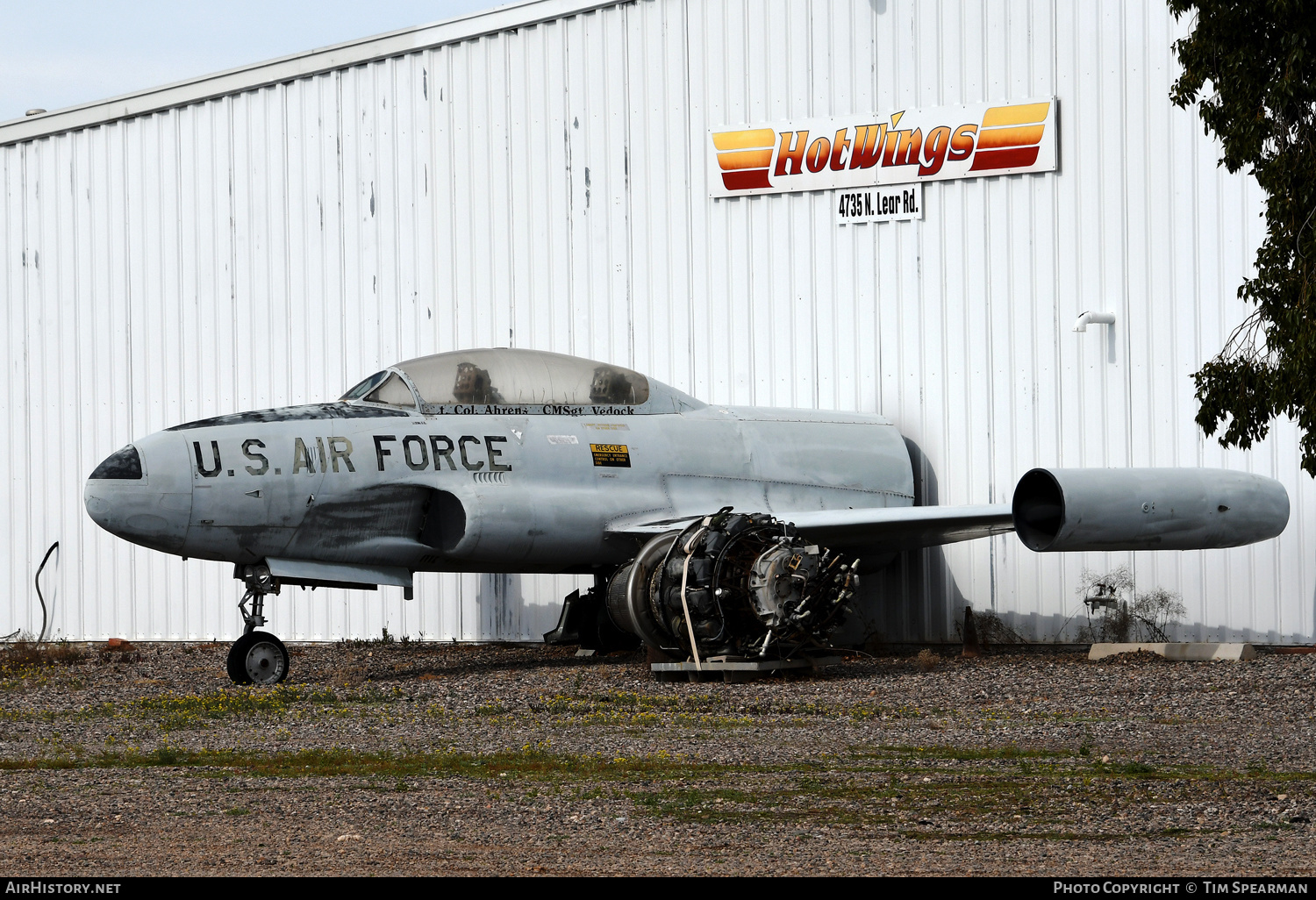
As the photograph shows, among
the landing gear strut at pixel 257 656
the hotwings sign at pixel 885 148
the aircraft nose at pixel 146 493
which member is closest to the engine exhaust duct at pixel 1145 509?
the hotwings sign at pixel 885 148

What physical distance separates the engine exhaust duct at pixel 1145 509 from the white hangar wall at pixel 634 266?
2.05 metres

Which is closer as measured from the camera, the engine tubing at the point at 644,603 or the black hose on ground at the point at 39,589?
the engine tubing at the point at 644,603

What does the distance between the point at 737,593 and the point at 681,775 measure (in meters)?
4.39

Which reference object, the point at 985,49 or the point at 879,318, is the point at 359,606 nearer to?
the point at 879,318

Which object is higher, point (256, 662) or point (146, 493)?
point (146, 493)

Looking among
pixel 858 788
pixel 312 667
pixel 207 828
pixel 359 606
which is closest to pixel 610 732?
pixel 858 788

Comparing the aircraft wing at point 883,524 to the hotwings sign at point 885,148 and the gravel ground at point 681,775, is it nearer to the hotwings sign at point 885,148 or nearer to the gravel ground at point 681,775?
the gravel ground at point 681,775

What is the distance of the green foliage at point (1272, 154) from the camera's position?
397 inches

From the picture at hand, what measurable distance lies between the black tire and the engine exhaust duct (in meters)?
5.71

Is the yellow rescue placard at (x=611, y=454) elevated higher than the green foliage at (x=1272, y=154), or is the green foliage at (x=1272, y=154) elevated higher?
the green foliage at (x=1272, y=154)

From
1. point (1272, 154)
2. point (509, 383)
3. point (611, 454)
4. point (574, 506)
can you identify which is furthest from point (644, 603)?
point (1272, 154)

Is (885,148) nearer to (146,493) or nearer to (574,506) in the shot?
(574,506)

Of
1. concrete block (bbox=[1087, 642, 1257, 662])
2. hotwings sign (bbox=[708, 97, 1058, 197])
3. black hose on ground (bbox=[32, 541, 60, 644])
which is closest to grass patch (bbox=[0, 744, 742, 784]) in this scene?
concrete block (bbox=[1087, 642, 1257, 662])

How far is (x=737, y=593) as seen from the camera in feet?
36.1
